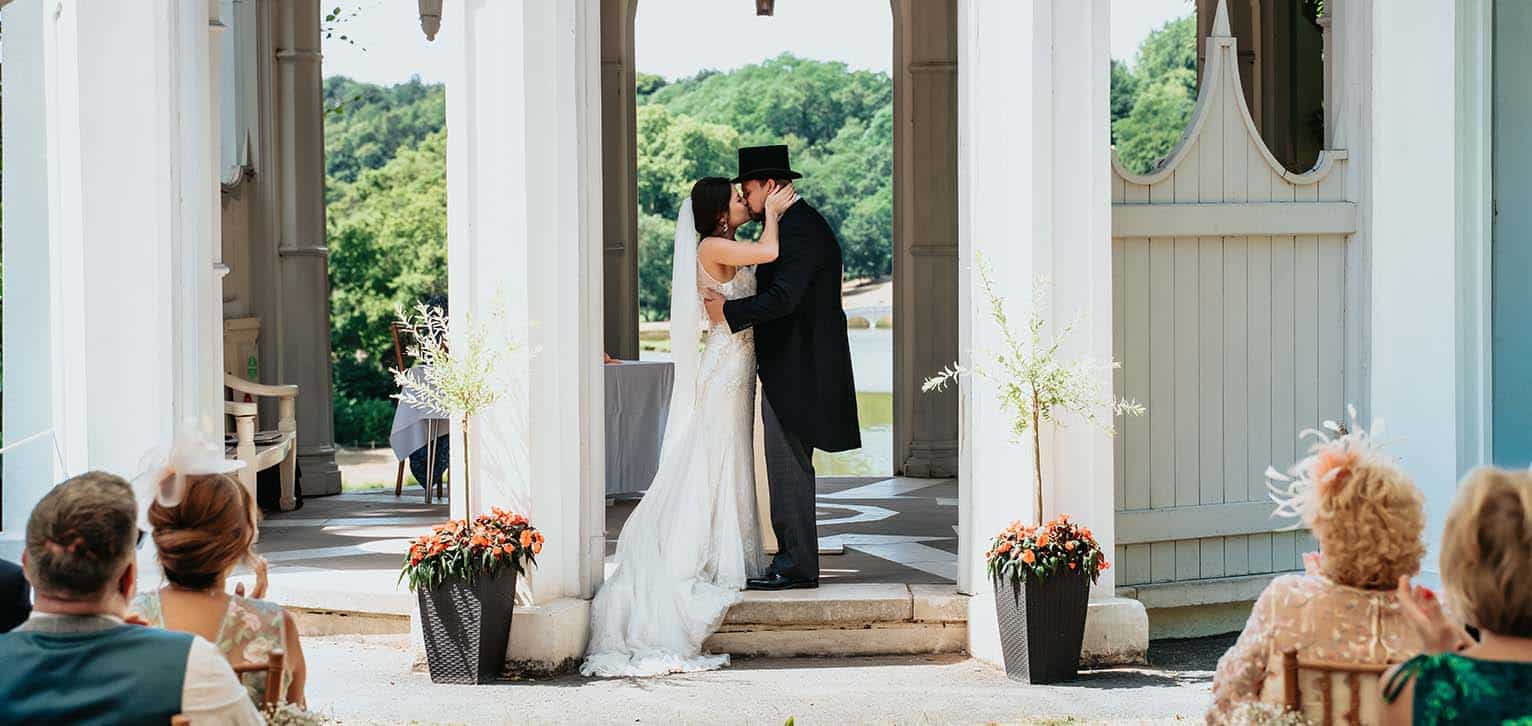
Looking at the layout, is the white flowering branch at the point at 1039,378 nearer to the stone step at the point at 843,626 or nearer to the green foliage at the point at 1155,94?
the stone step at the point at 843,626

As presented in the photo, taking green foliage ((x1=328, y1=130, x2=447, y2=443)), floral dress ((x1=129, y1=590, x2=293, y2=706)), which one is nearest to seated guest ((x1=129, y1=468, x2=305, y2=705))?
floral dress ((x1=129, y1=590, x2=293, y2=706))

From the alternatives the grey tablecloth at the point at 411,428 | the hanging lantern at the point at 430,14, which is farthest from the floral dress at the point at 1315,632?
the hanging lantern at the point at 430,14

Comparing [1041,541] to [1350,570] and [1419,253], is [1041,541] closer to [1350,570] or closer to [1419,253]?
[1419,253]

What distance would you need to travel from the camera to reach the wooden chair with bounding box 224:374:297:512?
838 centimetres

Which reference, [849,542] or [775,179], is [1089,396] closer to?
[775,179]

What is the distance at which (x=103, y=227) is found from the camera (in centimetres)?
584

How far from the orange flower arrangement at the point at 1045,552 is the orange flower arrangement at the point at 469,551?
154cm

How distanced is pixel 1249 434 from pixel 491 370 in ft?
9.72

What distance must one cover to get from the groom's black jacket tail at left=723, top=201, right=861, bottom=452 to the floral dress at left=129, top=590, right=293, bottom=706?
339 cm

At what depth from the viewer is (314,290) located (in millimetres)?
10336

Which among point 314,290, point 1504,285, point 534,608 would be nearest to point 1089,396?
point 1504,285

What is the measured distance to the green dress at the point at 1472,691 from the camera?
97.8 inches

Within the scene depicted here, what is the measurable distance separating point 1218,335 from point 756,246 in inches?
71.5

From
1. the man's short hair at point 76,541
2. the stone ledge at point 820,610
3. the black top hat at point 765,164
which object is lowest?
the stone ledge at point 820,610
